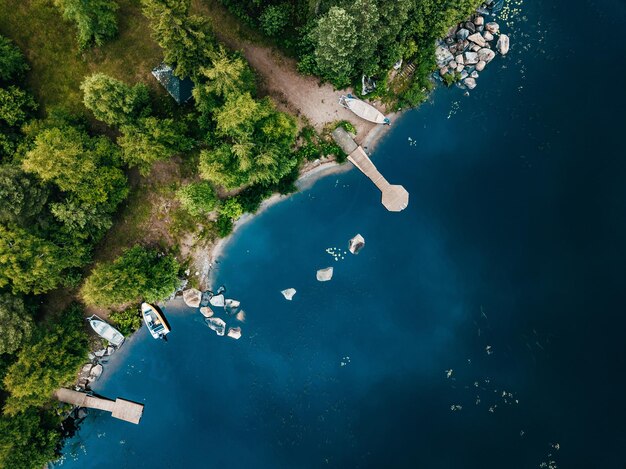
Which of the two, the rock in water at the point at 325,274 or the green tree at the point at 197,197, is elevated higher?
the green tree at the point at 197,197

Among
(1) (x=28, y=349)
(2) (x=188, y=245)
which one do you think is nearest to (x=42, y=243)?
(1) (x=28, y=349)

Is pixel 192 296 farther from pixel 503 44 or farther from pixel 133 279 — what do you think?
pixel 503 44

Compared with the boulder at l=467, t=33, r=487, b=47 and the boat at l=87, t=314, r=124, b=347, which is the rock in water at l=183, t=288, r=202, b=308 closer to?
the boat at l=87, t=314, r=124, b=347

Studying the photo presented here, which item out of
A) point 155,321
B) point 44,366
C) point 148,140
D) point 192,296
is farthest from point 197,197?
point 44,366

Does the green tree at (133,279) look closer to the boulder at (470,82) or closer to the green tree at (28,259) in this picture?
the green tree at (28,259)

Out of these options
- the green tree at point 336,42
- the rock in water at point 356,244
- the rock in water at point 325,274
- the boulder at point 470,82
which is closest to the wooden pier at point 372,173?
the rock in water at point 356,244

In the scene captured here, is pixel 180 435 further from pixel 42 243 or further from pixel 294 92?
pixel 294 92
